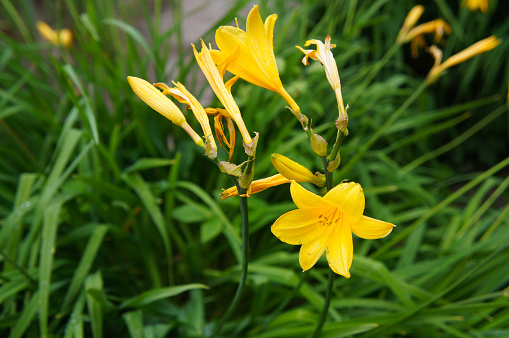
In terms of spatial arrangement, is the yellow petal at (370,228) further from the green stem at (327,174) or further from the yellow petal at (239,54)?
the yellow petal at (239,54)

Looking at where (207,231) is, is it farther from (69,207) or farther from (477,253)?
(477,253)

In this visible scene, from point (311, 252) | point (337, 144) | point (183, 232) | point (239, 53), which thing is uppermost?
point (183, 232)

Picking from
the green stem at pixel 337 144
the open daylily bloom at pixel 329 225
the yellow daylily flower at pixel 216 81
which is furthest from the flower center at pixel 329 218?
the yellow daylily flower at pixel 216 81

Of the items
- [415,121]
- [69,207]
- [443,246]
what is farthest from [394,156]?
[69,207]

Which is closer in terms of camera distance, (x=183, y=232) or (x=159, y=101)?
(x=159, y=101)

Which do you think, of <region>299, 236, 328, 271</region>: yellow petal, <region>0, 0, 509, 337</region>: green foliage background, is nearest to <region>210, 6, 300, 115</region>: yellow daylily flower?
<region>299, 236, 328, 271</region>: yellow petal

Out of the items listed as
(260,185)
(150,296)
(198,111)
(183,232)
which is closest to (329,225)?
(260,185)

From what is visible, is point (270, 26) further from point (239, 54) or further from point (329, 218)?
point (329, 218)
